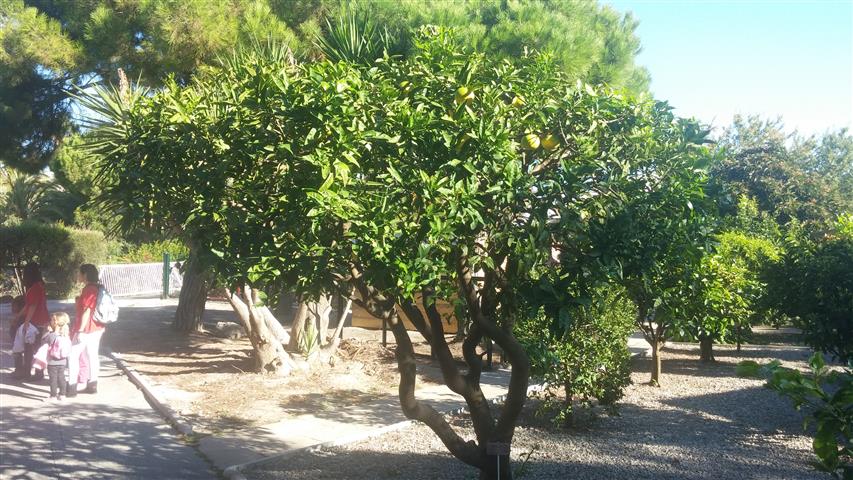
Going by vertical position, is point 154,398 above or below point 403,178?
below

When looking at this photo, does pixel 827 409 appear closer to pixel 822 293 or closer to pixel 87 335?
pixel 822 293

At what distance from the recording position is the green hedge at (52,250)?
2080cm

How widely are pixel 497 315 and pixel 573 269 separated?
1.37 m

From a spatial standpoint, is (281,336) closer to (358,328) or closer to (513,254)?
(358,328)

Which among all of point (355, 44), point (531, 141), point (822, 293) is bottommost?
point (822, 293)

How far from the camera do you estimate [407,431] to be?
7.97 meters

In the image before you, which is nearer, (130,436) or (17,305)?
(130,436)

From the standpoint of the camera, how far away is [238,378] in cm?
1062

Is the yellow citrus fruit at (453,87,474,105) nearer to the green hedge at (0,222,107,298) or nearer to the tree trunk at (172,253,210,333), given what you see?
the tree trunk at (172,253,210,333)

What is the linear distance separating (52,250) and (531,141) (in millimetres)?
20700

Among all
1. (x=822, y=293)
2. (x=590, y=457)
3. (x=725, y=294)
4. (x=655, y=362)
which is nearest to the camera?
(x=590, y=457)

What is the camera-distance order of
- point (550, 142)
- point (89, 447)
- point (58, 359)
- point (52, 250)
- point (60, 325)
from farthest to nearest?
point (52, 250) < point (60, 325) < point (58, 359) < point (89, 447) < point (550, 142)

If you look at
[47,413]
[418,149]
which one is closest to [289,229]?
[418,149]

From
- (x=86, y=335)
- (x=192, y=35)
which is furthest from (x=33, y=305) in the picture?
(x=192, y=35)
